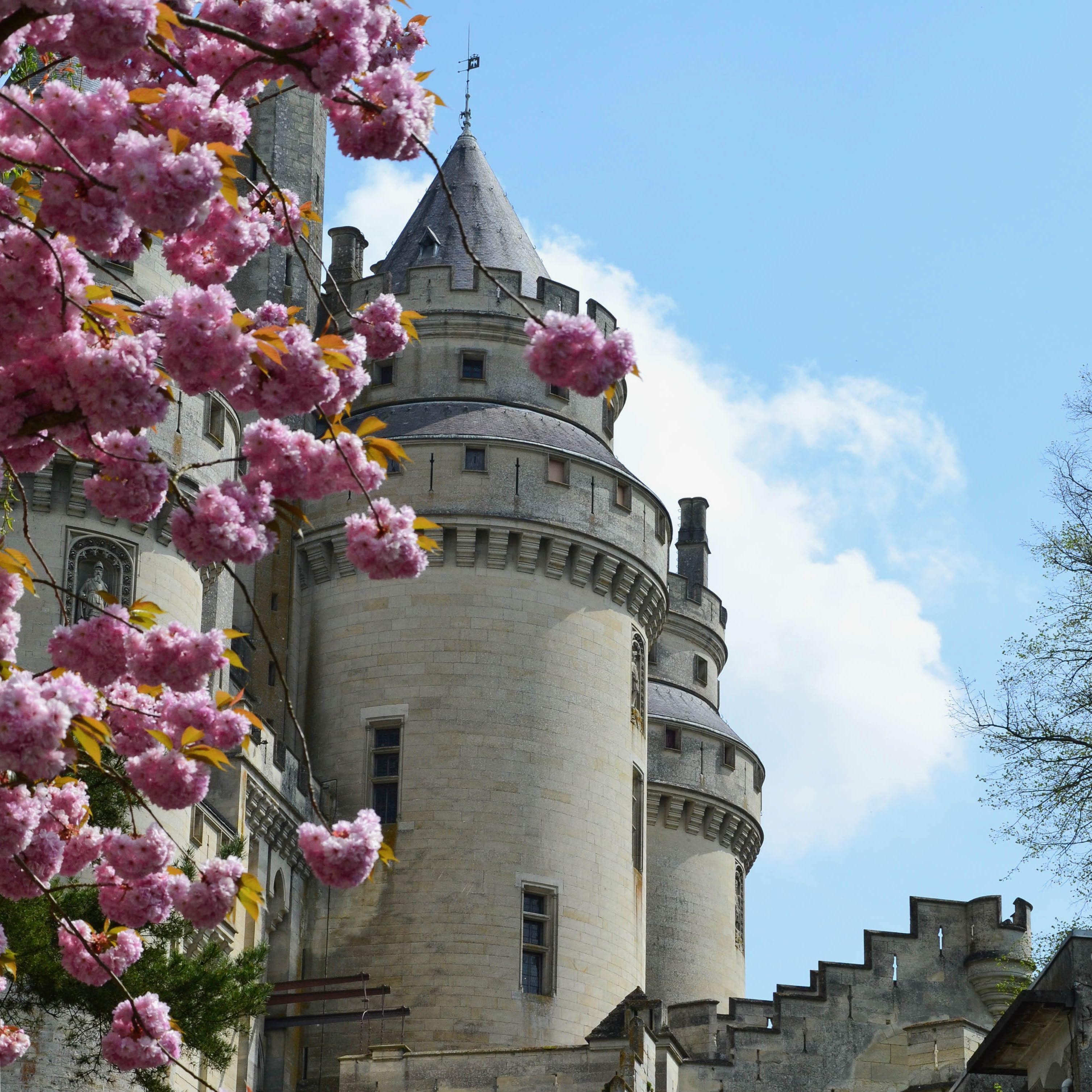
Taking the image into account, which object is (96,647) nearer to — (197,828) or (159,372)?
(159,372)

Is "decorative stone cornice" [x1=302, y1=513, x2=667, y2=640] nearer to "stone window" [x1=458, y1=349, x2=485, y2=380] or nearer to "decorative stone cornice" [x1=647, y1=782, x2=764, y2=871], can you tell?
"stone window" [x1=458, y1=349, x2=485, y2=380]

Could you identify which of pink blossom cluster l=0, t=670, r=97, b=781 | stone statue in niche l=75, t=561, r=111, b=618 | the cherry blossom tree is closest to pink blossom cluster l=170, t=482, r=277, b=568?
the cherry blossom tree

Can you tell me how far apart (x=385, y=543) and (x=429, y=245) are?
28700 mm

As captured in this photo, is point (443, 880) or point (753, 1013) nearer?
point (443, 880)

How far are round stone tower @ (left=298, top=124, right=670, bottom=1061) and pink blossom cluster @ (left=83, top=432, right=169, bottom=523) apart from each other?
2334 centimetres

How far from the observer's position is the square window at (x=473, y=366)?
124 feet

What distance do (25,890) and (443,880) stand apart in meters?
22.4

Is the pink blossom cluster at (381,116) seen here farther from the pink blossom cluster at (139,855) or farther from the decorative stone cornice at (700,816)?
the decorative stone cornice at (700,816)

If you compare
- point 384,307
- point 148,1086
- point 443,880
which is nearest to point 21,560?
point 384,307

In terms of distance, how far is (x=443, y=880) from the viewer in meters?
33.8

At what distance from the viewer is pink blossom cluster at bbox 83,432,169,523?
35.0ft

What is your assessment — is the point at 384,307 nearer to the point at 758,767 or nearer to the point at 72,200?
the point at 72,200

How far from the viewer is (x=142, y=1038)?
39.9 ft

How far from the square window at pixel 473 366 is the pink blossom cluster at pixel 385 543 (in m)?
26.3
